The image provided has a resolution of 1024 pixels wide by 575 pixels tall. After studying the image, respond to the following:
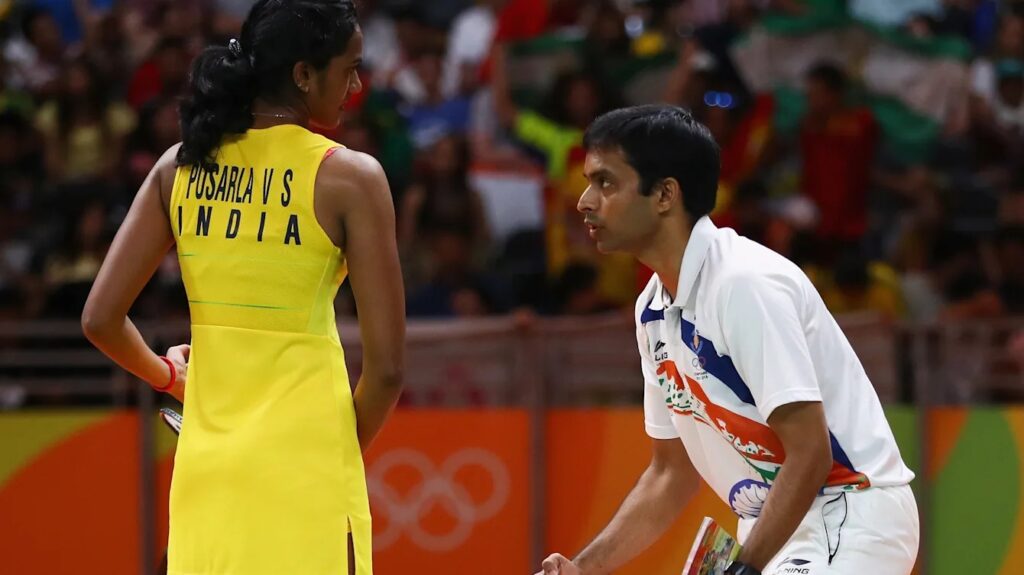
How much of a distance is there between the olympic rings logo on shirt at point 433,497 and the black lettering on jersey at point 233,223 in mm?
3923

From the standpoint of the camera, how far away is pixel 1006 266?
8.30m

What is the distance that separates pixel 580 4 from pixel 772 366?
7.21 m

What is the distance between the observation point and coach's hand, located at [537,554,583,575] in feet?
10.7

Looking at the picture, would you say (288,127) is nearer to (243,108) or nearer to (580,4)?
(243,108)

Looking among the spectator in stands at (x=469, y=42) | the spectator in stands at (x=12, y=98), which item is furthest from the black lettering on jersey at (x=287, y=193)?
the spectator in stands at (x=469, y=42)

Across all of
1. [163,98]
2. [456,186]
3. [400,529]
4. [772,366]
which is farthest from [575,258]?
[772,366]

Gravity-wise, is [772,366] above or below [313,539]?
above

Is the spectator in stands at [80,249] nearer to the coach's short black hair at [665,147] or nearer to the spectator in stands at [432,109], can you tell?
the spectator in stands at [432,109]

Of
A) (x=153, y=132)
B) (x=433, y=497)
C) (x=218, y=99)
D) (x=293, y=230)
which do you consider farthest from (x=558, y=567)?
(x=153, y=132)

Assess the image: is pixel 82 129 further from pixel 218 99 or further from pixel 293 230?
pixel 293 230

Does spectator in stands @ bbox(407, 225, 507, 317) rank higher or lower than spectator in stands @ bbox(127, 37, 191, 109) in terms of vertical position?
lower

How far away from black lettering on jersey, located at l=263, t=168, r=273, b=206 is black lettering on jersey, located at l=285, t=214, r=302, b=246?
61 millimetres

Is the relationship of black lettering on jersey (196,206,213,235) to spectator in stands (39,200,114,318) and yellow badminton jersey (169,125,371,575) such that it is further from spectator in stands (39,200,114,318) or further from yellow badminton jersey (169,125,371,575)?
spectator in stands (39,200,114,318)

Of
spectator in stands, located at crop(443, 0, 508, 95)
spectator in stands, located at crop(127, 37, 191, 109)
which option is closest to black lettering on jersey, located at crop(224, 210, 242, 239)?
spectator in stands, located at crop(127, 37, 191, 109)
